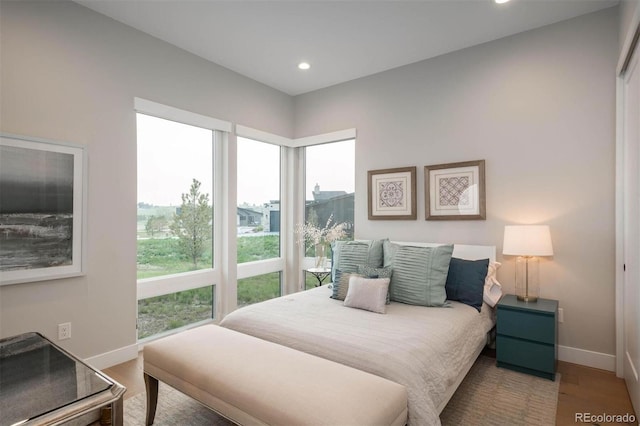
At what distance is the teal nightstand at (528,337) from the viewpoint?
8.33 feet

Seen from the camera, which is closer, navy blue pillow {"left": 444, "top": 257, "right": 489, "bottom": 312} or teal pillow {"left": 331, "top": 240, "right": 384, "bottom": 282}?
navy blue pillow {"left": 444, "top": 257, "right": 489, "bottom": 312}

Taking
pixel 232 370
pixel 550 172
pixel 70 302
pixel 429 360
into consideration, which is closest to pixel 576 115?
pixel 550 172

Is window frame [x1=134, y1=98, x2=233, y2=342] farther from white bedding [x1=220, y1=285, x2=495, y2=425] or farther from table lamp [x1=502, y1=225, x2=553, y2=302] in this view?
table lamp [x1=502, y1=225, x2=553, y2=302]

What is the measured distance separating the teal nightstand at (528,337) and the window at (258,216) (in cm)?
280

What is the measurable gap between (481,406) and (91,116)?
11.9ft

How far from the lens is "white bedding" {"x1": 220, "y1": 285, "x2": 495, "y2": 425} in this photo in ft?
5.66

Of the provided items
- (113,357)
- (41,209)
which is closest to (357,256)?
(113,357)

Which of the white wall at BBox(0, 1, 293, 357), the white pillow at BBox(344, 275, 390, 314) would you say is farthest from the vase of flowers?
the white wall at BBox(0, 1, 293, 357)

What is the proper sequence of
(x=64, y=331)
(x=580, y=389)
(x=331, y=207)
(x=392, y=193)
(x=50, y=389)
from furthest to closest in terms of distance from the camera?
(x=331, y=207) < (x=392, y=193) < (x=64, y=331) < (x=580, y=389) < (x=50, y=389)

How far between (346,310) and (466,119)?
2.27 metres

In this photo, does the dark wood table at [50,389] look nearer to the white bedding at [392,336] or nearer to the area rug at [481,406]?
the area rug at [481,406]

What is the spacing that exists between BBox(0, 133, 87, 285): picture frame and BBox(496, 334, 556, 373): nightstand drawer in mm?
3441

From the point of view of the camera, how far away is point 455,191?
3428 mm

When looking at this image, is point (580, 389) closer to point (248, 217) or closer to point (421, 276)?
point (421, 276)
